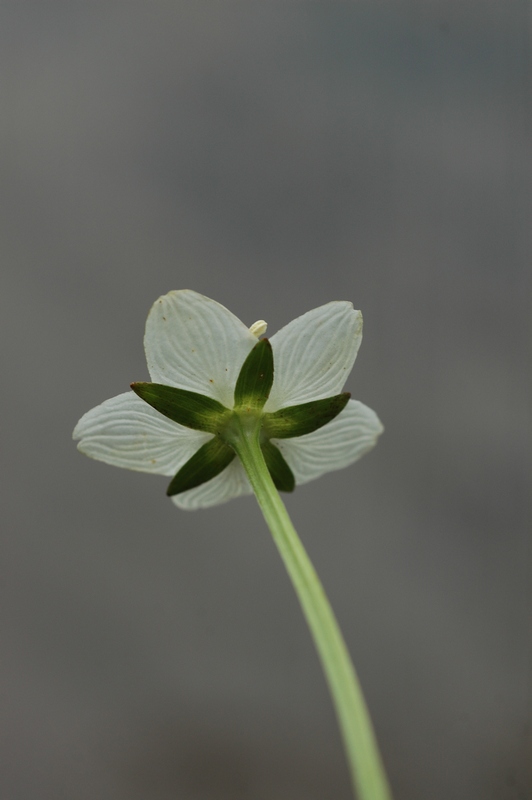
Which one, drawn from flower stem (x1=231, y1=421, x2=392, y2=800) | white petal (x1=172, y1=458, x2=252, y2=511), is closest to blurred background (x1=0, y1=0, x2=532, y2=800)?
white petal (x1=172, y1=458, x2=252, y2=511)

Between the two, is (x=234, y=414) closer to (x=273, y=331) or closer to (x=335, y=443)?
(x=335, y=443)

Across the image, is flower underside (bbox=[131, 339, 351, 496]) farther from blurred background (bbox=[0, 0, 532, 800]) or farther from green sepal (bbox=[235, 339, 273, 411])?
blurred background (bbox=[0, 0, 532, 800])

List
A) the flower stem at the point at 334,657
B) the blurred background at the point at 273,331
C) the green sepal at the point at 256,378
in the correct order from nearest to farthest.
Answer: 1. the flower stem at the point at 334,657
2. the green sepal at the point at 256,378
3. the blurred background at the point at 273,331

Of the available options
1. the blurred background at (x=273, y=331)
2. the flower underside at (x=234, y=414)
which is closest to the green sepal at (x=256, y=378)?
the flower underside at (x=234, y=414)

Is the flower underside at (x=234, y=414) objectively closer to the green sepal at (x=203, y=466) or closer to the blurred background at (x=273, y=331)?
the green sepal at (x=203, y=466)

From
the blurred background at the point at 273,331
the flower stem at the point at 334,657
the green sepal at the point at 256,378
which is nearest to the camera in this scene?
the flower stem at the point at 334,657

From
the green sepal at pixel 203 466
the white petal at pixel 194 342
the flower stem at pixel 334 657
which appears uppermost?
the white petal at pixel 194 342

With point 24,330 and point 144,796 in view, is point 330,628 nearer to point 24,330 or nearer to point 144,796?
point 24,330
